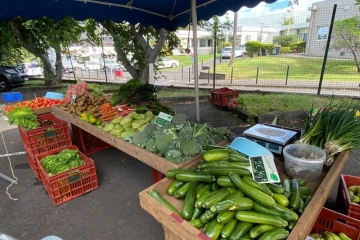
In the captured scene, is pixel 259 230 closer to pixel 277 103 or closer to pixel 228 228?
pixel 228 228

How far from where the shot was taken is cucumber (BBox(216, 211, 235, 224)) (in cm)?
111

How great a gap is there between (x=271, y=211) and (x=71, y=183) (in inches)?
93.1

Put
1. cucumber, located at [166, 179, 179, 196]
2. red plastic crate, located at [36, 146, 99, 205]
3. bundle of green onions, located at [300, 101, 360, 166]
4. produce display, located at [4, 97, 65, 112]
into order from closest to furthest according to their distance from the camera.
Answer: cucumber, located at [166, 179, 179, 196] → bundle of green onions, located at [300, 101, 360, 166] → red plastic crate, located at [36, 146, 99, 205] → produce display, located at [4, 97, 65, 112]

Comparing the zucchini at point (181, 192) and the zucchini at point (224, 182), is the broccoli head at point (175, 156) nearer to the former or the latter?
the zucchini at point (181, 192)

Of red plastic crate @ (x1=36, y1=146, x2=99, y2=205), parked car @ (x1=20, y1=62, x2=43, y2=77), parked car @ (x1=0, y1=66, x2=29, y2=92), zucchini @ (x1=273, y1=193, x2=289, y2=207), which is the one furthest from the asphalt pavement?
parked car @ (x1=20, y1=62, x2=43, y2=77)

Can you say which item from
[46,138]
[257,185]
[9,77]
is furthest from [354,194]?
[9,77]

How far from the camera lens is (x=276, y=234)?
1.03 meters

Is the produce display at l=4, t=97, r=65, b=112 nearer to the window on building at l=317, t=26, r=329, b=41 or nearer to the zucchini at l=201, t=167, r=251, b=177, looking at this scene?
the zucchini at l=201, t=167, r=251, b=177

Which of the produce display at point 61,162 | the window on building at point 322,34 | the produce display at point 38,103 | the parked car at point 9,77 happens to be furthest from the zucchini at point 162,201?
the parked car at point 9,77

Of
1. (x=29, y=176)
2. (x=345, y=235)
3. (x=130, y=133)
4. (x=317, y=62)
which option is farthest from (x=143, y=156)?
(x=317, y=62)

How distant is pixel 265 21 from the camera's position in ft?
25.5

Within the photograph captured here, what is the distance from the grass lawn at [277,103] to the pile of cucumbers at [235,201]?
13.7ft

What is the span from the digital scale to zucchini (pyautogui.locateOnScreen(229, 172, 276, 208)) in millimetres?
647

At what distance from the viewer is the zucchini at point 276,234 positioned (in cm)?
102
